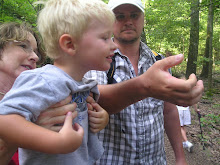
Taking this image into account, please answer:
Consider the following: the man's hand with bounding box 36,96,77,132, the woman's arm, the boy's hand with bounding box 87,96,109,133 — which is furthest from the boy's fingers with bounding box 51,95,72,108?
the woman's arm

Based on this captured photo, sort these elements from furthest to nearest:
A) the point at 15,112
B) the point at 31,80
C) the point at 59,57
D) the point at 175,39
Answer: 1. the point at 175,39
2. the point at 59,57
3. the point at 31,80
4. the point at 15,112

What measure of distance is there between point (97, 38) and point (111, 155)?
3.71 feet

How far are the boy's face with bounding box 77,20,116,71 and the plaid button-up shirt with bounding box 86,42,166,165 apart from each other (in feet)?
1.43

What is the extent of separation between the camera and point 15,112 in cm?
82

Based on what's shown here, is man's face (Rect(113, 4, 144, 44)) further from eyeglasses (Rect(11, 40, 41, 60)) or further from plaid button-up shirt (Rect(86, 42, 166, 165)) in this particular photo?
eyeglasses (Rect(11, 40, 41, 60))

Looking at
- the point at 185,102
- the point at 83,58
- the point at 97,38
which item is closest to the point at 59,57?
the point at 83,58

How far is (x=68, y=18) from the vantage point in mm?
1090

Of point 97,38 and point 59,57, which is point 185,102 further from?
point 59,57

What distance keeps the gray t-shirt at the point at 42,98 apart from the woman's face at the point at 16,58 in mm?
698

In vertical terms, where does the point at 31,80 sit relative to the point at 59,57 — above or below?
below

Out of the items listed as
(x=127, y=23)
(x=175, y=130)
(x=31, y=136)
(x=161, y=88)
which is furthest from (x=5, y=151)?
(x=175, y=130)

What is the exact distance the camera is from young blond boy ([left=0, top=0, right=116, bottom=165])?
0.84m

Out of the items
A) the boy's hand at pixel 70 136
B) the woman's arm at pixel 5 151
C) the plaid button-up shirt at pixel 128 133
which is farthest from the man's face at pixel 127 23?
the woman's arm at pixel 5 151

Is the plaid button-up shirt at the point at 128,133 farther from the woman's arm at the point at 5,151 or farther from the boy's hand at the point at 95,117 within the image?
the woman's arm at the point at 5,151
